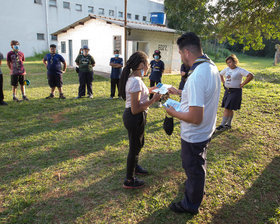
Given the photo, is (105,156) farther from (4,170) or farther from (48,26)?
(48,26)

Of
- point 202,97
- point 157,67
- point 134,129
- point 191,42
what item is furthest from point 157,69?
point 202,97

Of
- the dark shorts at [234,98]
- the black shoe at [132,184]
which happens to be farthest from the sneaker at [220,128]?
the black shoe at [132,184]

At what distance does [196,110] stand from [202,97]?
13 cm

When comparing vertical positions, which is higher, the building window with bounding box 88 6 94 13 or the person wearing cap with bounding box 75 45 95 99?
the building window with bounding box 88 6 94 13

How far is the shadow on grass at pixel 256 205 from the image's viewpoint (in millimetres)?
2523

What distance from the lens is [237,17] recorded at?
6.46 metres

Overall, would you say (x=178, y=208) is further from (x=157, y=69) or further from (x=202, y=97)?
(x=157, y=69)

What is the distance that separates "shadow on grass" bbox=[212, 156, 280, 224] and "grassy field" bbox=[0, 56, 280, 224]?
1 centimetres

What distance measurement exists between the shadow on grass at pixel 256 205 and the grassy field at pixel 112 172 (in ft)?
0.04

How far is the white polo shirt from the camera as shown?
1.86 meters

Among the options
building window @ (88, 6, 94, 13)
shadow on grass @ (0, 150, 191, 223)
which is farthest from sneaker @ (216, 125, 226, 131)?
building window @ (88, 6, 94, 13)

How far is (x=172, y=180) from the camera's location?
3195mm

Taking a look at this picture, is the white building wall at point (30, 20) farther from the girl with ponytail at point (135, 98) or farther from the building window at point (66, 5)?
the girl with ponytail at point (135, 98)

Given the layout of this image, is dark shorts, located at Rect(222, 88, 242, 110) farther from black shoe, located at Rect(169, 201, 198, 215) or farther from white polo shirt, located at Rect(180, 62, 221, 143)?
black shoe, located at Rect(169, 201, 198, 215)
